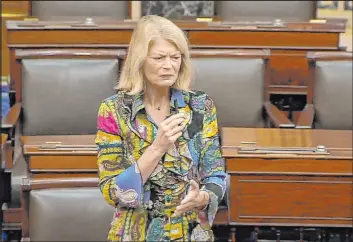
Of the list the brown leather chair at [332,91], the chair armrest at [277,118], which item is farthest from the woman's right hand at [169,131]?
the brown leather chair at [332,91]

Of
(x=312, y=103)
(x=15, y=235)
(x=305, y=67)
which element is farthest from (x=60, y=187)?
(x=305, y=67)

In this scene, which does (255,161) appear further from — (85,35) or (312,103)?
(85,35)

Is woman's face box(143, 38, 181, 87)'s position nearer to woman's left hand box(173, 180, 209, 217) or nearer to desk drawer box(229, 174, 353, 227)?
woman's left hand box(173, 180, 209, 217)

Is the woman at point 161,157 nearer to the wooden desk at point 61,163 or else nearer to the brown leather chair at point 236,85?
the wooden desk at point 61,163

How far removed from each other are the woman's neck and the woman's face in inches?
0.4

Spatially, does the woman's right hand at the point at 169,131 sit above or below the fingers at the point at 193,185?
above

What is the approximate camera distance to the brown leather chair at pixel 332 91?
1359 millimetres

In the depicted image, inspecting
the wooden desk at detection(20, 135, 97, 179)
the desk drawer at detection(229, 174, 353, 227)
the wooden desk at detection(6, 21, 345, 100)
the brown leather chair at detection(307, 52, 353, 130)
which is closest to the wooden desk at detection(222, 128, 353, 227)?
the desk drawer at detection(229, 174, 353, 227)

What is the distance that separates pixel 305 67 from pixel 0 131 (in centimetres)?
61

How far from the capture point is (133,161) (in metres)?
0.61

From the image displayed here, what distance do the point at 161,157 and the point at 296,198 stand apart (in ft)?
1.67

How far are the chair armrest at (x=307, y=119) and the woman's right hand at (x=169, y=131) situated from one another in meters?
0.71

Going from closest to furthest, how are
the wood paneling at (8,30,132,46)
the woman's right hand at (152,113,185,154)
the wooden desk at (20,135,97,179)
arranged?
1. the woman's right hand at (152,113,185,154)
2. the wooden desk at (20,135,97,179)
3. the wood paneling at (8,30,132,46)

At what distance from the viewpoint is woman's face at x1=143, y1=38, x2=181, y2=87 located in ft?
2.00
